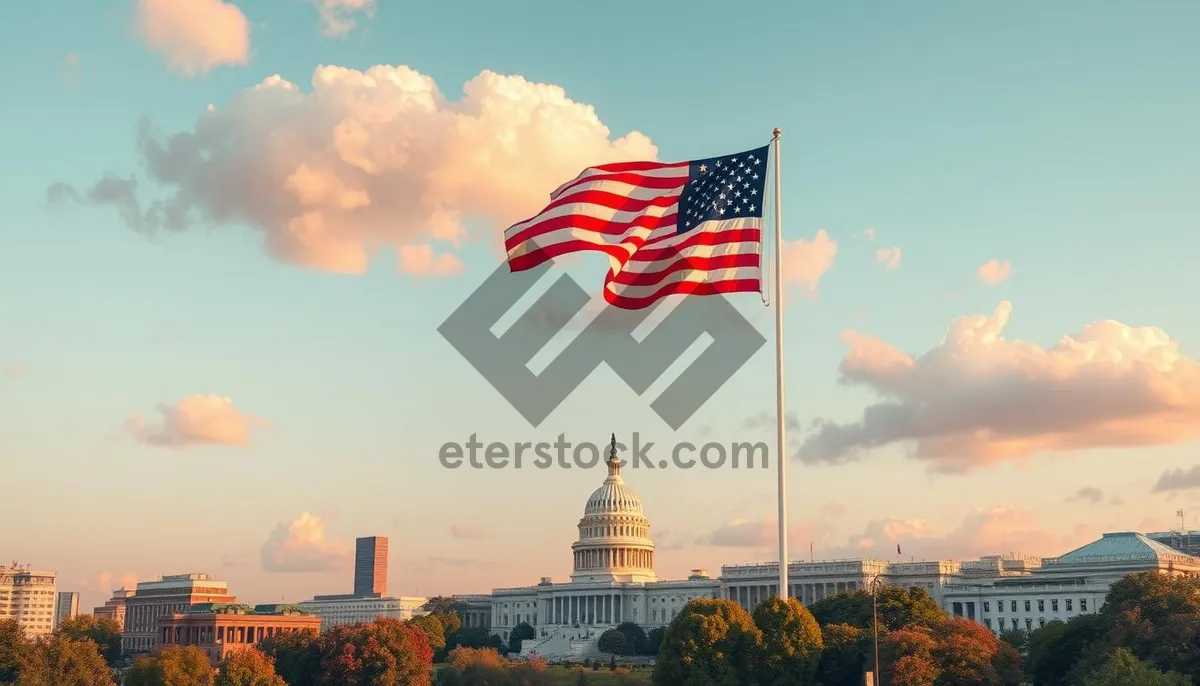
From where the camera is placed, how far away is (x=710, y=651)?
107 metres

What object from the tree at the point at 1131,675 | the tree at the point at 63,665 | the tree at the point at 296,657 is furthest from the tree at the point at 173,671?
the tree at the point at 1131,675

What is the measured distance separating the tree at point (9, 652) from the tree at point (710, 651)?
75.7 metres

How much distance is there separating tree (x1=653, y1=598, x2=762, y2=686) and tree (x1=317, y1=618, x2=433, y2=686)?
35523 millimetres

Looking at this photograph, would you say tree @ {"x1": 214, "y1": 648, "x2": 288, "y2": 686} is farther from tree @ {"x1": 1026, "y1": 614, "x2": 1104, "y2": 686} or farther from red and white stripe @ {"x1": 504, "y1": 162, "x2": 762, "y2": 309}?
tree @ {"x1": 1026, "y1": 614, "x2": 1104, "y2": 686}

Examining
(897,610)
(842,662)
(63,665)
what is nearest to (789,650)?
(842,662)

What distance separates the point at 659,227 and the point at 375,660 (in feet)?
270

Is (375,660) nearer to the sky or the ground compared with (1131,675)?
nearer to the ground

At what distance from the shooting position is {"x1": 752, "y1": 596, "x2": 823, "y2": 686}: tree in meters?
105

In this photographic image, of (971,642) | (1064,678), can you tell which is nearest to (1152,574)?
(1064,678)

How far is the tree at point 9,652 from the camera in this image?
145 meters

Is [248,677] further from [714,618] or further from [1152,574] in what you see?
[1152,574]

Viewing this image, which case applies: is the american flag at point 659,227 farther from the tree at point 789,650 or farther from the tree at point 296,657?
the tree at point 296,657

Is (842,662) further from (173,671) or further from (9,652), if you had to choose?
(9,652)

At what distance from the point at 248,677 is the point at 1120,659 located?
73256mm
